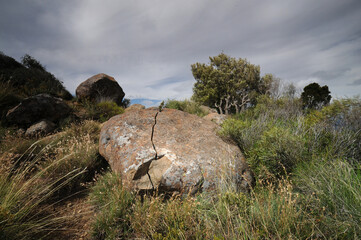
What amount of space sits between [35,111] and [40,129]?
3.95 ft

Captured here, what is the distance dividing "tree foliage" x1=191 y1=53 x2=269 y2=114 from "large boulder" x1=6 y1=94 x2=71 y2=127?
14.9 meters

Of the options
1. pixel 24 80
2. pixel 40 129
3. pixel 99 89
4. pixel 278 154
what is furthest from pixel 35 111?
pixel 278 154

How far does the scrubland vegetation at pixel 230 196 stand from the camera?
1.76 metres

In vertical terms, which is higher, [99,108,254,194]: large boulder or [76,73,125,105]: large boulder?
[76,73,125,105]: large boulder

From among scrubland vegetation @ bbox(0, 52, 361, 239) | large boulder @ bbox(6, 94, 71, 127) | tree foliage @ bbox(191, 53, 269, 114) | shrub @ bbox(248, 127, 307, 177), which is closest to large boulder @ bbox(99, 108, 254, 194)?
scrubland vegetation @ bbox(0, 52, 361, 239)

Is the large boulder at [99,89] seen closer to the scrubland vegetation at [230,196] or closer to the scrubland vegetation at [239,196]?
the scrubland vegetation at [230,196]

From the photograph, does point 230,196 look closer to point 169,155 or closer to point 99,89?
point 169,155

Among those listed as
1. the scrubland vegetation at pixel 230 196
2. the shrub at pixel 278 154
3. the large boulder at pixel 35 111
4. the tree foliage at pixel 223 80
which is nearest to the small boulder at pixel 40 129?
the large boulder at pixel 35 111

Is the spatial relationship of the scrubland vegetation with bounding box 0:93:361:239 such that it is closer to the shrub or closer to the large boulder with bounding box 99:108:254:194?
the shrub

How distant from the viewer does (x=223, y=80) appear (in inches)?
744

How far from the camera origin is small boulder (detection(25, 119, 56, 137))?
19.6 feet

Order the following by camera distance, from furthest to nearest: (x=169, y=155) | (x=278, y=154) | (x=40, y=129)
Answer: (x=40, y=129) < (x=278, y=154) < (x=169, y=155)


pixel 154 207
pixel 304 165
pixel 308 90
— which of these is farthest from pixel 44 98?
pixel 308 90

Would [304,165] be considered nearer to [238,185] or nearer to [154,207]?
[238,185]
